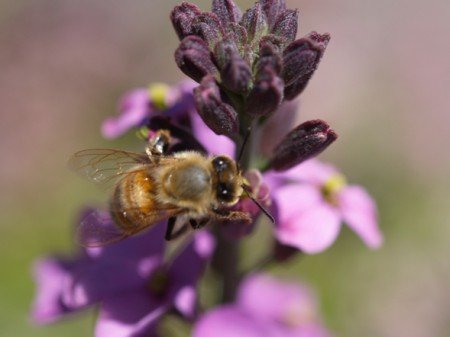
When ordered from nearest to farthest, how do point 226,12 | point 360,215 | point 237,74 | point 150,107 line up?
point 237,74
point 226,12
point 360,215
point 150,107

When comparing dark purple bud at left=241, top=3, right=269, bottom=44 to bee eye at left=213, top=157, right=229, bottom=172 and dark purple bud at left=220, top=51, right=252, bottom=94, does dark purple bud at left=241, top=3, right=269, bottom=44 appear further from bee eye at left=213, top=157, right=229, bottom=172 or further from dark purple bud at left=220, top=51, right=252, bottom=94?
bee eye at left=213, top=157, right=229, bottom=172

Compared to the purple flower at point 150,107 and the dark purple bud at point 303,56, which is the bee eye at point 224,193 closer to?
the dark purple bud at point 303,56

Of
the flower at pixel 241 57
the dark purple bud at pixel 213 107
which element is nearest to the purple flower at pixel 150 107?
the flower at pixel 241 57

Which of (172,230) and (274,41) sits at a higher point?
(274,41)

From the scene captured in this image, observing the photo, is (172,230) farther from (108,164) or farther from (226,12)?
(226,12)

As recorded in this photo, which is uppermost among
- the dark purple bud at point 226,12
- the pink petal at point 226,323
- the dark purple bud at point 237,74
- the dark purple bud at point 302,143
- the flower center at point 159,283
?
the dark purple bud at point 226,12

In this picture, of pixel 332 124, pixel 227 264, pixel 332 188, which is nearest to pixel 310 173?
pixel 332 188

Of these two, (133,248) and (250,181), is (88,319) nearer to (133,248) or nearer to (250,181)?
(133,248)
